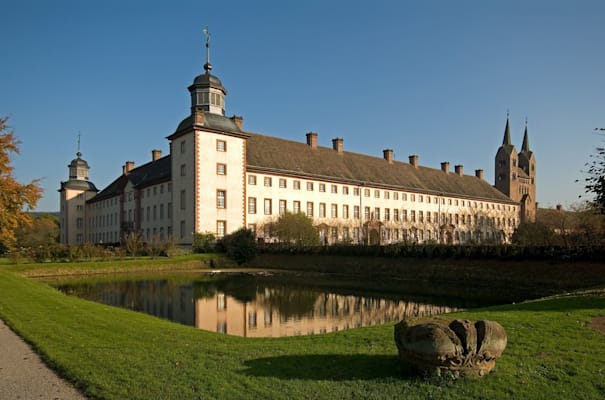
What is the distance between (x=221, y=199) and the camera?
3812cm

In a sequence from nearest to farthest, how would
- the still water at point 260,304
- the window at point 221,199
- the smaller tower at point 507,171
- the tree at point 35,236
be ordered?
the still water at point 260,304 < the window at point 221,199 < the tree at point 35,236 < the smaller tower at point 507,171

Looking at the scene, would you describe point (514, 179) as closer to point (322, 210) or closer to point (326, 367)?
point (322, 210)

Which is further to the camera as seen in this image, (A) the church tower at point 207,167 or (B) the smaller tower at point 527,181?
(B) the smaller tower at point 527,181

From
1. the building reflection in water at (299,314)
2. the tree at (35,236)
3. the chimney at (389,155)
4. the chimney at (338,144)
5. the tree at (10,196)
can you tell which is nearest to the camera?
the building reflection in water at (299,314)

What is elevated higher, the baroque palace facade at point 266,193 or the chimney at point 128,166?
the chimney at point 128,166

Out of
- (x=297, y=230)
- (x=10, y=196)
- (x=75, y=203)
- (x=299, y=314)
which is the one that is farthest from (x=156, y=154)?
(x=299, y=314)

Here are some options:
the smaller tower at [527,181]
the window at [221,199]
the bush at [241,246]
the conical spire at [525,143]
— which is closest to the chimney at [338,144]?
the window at [221,199]

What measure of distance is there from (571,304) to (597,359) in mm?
5268

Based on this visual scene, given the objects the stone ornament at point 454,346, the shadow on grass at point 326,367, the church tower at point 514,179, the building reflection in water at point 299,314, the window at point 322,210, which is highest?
the church tower at point 514,179

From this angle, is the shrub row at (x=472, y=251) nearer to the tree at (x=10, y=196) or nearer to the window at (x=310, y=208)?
the window at (x=310, y=208)

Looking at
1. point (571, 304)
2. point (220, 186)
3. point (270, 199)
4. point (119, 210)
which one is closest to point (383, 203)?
point (270, 199)

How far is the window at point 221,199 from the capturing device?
37.8 meters

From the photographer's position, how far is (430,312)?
1412cm

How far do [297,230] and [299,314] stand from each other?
23.5 meters
